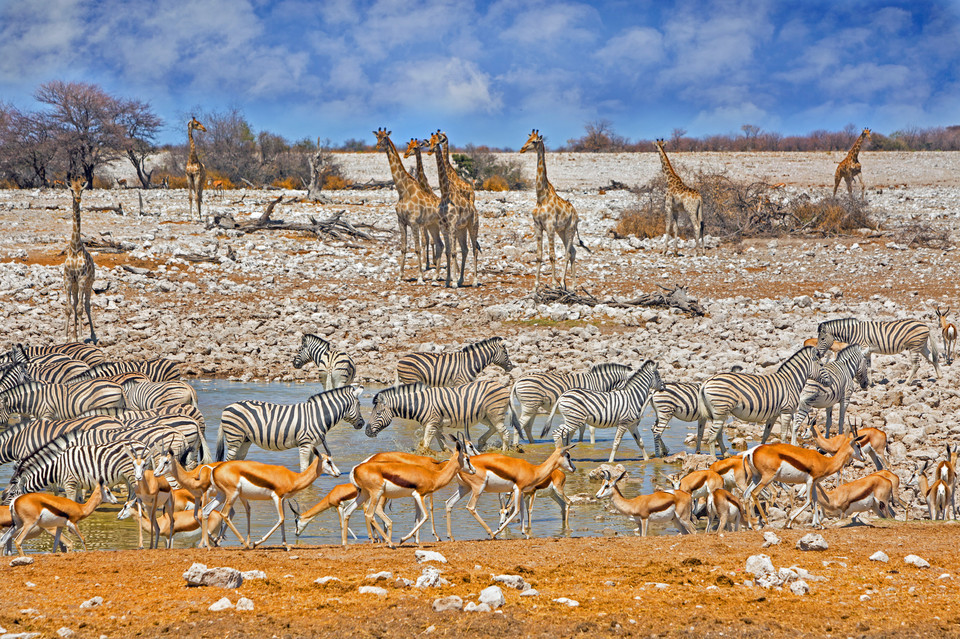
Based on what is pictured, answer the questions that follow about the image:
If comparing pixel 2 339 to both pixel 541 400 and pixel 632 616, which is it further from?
pixel 632 616

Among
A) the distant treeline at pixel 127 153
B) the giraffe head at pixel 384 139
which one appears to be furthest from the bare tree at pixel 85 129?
the giraffe head at pixel 384 139

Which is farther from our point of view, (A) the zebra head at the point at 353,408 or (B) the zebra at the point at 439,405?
(B) the zebra at the point at 439,405

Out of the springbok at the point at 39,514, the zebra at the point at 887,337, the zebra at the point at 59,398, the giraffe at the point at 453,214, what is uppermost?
the giraffe at the point at 453,214

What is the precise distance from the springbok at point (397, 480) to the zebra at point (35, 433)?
11.2 ft

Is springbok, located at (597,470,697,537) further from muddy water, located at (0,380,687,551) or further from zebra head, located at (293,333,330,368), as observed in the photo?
zebra head, located at (293,333,330,368)

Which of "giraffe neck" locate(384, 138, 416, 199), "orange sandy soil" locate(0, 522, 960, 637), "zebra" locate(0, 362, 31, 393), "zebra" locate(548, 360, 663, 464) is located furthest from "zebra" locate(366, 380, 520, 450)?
"giraffe neck" locate(384, 138, 416, 199)

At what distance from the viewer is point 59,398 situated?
36.3 ft

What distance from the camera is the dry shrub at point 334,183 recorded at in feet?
133

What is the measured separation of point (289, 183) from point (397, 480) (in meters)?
36.9

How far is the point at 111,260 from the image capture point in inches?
859

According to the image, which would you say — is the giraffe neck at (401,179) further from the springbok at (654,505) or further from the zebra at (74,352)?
the springbok at (654,505)

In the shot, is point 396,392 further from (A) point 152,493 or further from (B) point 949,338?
(B) point 949,338

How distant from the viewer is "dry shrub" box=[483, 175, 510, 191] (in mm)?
41625

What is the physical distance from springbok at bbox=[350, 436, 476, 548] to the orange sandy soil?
1.23 feet
